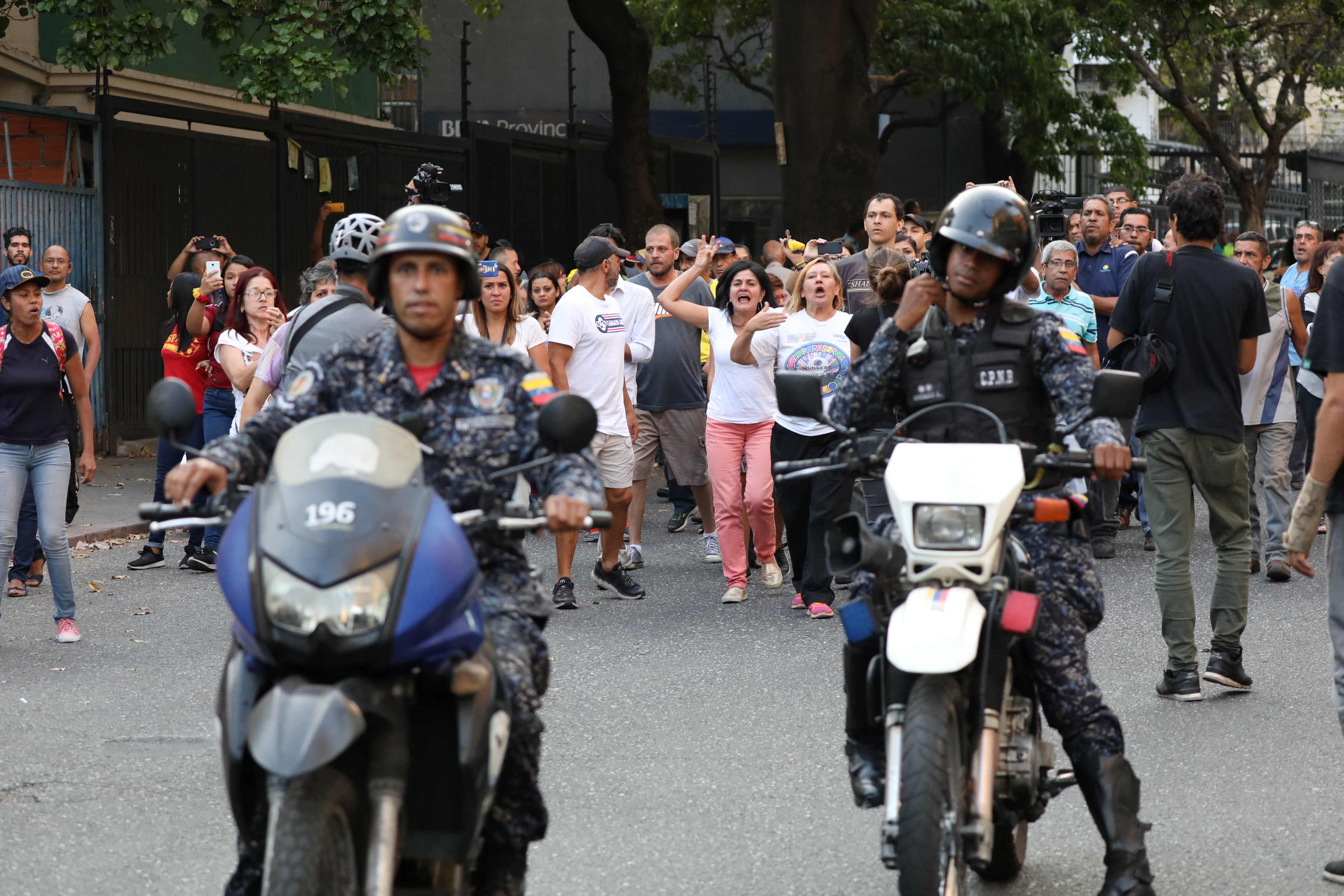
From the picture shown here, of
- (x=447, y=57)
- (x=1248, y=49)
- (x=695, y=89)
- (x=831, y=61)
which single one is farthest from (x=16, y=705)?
(x=1248, y=49)

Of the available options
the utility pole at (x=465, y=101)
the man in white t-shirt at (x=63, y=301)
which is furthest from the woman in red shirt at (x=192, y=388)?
the utility pole at (x=465, y=101)

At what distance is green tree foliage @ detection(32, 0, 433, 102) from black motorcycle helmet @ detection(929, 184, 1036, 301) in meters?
11.3

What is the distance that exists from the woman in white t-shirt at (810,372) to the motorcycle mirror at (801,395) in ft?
14.1

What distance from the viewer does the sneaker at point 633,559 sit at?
414 inches

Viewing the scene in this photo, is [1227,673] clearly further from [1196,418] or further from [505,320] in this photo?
[505,320]

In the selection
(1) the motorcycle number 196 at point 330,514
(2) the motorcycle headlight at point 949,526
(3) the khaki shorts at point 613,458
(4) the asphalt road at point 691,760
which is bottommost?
(4) the asphalt road at point 691,760

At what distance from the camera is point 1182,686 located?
7074 millimetres

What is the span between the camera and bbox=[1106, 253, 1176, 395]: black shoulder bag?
277 inches

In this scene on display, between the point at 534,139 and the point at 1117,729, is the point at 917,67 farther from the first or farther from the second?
the point at 1117,729

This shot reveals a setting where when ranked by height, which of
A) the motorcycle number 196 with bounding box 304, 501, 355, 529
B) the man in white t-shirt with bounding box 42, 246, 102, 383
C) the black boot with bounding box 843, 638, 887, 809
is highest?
the man in white t-shirt with bounding box 42, 246, 102, 383

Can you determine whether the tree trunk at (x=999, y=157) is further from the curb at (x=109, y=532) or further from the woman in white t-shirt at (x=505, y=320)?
the woman in white t-shirt at (x=505, y=320)

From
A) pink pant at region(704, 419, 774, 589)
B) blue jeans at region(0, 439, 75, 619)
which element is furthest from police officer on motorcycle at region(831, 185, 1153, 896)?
blue jeans at region(0, 439, 75, 619)

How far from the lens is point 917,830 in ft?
12.2

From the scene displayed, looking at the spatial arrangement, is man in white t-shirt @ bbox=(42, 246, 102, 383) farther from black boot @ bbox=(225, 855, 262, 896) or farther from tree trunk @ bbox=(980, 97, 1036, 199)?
tree trunk @ bbox=(980, 97, 1036, 199)
